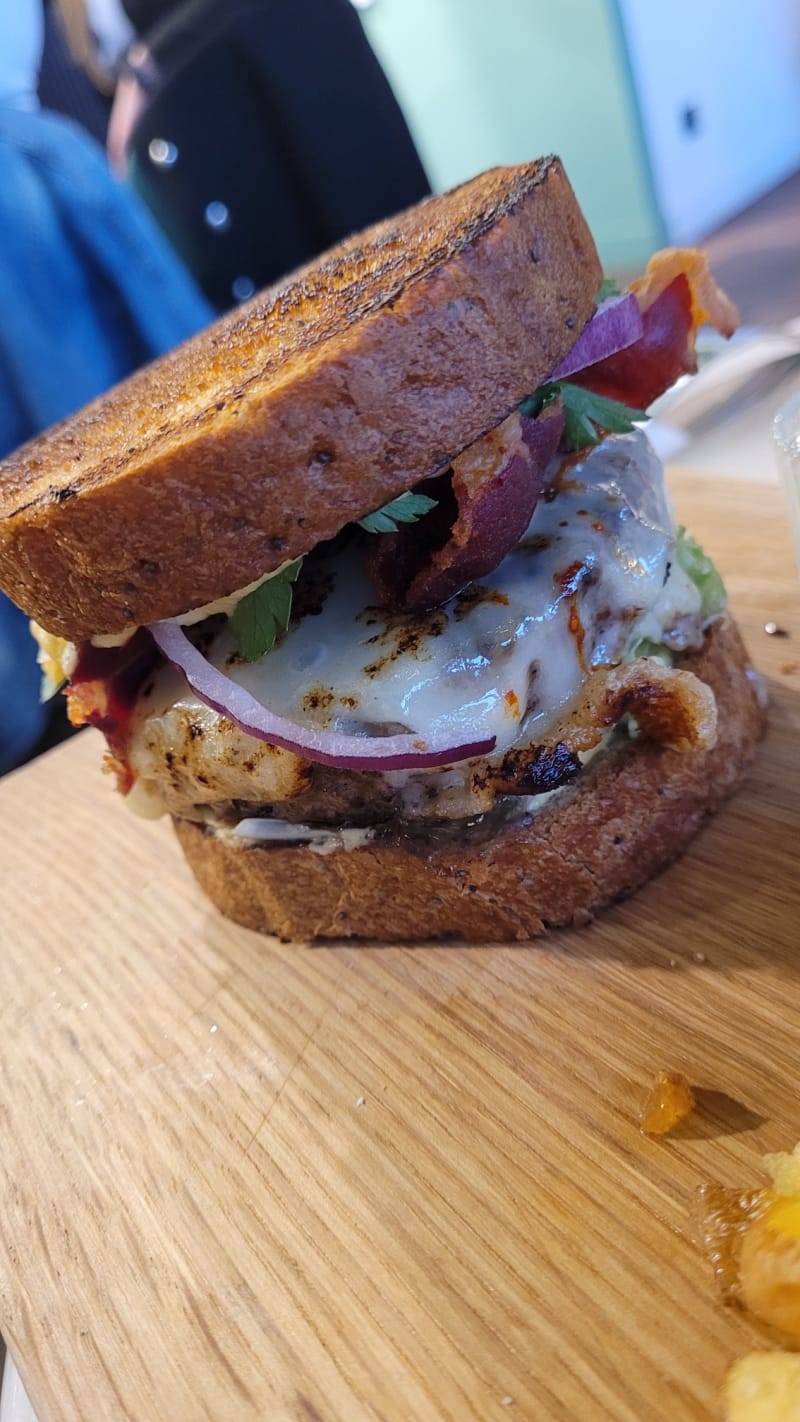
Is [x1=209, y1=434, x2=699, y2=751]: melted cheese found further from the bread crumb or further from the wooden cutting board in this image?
the bread crumb

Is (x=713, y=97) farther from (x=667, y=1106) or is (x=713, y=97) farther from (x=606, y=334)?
(x=667, y=1106)

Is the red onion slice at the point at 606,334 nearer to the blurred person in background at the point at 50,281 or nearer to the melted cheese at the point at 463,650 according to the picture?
the melted cheese at the point at 463,650

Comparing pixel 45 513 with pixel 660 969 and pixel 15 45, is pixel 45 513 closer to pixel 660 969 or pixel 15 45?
pixel 660 969

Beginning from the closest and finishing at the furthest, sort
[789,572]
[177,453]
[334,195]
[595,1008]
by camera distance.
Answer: [177,453]
[595,1008]
[789,572]
[334,195]

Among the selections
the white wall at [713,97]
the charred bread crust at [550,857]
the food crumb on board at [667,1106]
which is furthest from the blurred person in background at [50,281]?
the white wall at [713,97]

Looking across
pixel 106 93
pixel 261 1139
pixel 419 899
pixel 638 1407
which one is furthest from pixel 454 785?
pixel 106 93

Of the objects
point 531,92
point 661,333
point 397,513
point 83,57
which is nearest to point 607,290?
point 661,333
